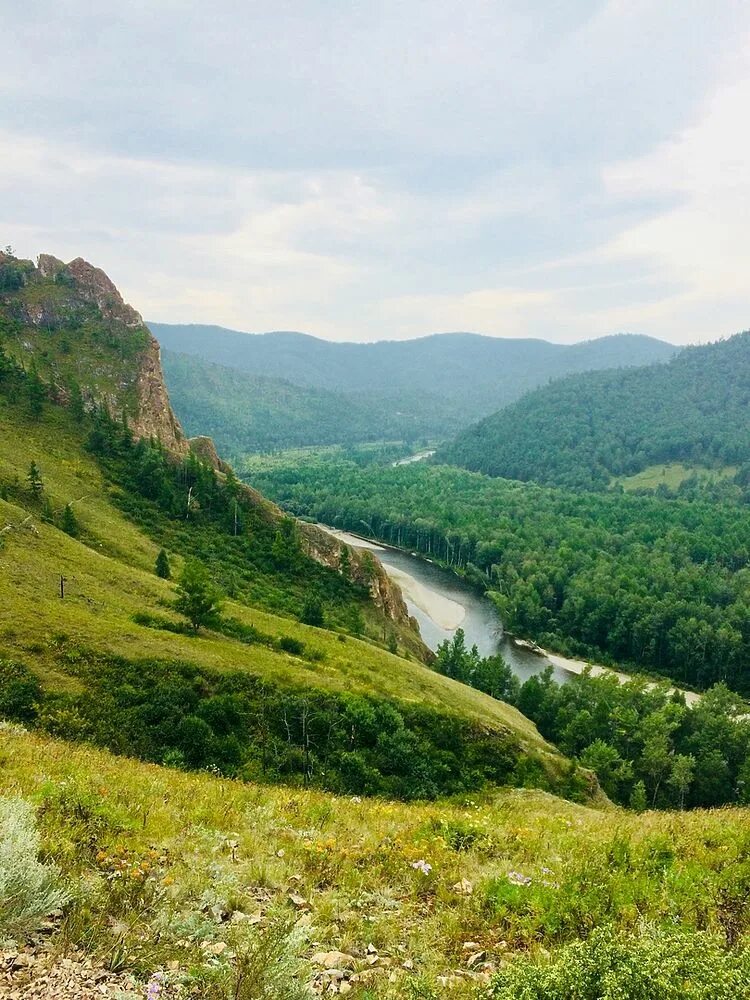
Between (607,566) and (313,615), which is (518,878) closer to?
(313,615)

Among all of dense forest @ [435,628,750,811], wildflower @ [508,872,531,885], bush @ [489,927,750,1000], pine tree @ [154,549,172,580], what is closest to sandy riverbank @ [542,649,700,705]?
dense forest @ [435,628,750,811]

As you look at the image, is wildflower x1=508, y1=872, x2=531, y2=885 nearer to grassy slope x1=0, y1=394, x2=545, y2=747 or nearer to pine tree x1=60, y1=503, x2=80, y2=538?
grassy slope x1=0, y1=394, x2=545, y2=747

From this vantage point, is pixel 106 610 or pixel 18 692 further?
pixel 106 610

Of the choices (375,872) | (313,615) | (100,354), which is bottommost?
(313,615)

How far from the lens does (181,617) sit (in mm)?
41156

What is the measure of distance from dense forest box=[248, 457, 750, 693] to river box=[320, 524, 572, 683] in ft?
16.2

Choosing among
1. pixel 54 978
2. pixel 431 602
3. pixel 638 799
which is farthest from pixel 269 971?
pixel 431 602

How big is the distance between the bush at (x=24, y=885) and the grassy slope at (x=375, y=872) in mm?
489

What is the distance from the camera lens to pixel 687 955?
239 inches

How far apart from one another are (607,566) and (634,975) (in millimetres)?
125204

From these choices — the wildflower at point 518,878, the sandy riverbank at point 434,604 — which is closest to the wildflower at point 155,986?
the wildflower at point 518,878

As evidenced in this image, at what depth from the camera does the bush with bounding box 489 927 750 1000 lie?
5.52 meters

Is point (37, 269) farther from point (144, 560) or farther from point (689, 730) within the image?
point (689, 730)

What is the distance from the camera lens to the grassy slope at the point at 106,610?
100 feet
